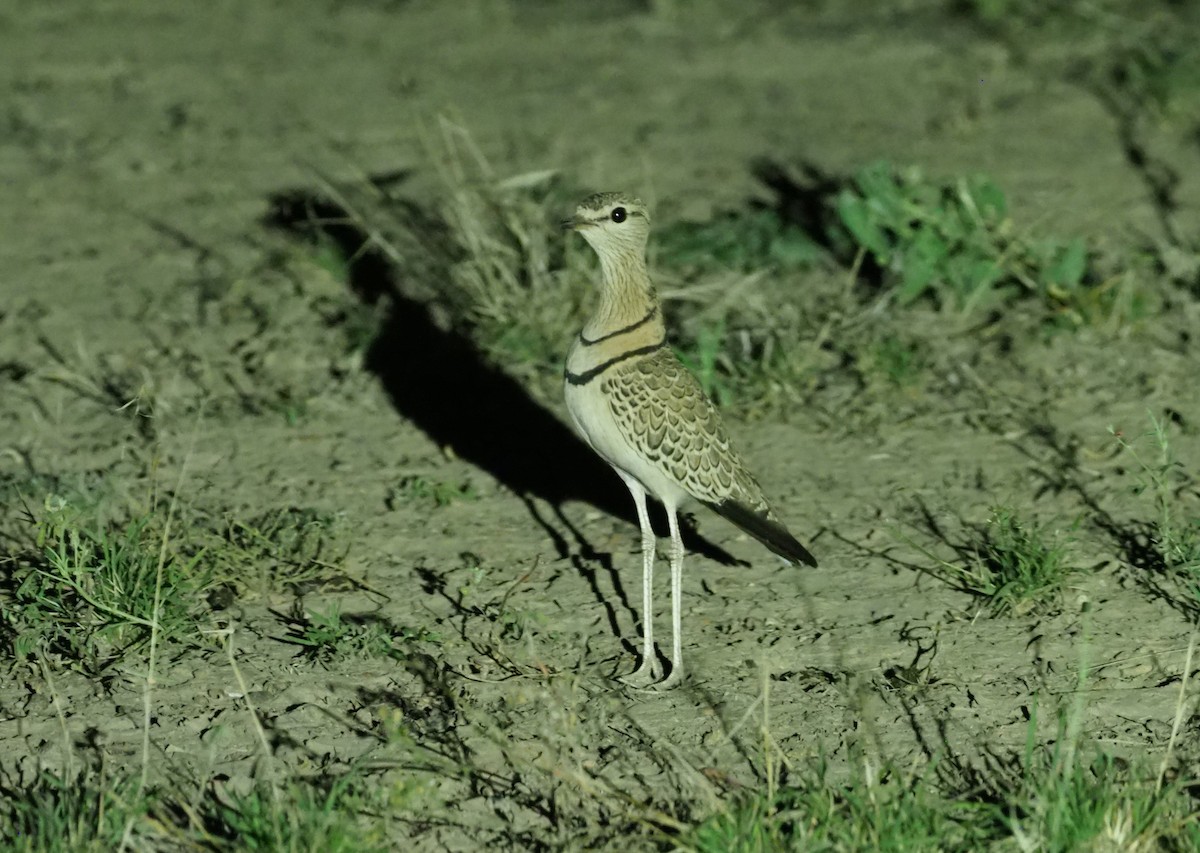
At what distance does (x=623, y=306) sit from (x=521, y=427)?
1.33 meters

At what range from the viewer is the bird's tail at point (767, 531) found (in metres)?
3.91

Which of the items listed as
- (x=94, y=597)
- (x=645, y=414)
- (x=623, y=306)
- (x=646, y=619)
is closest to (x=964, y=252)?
(x=623, y=306)

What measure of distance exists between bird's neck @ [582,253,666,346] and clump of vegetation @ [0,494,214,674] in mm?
1198

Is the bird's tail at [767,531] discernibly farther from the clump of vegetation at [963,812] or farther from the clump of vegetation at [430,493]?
the clump of vegetation at [430,493]

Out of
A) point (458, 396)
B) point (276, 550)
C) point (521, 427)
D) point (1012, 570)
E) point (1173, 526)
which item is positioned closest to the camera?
point (1012, 570)

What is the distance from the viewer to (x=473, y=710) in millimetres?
3777

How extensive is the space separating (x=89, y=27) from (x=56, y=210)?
237 centimetres

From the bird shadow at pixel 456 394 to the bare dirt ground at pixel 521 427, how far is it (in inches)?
0.8

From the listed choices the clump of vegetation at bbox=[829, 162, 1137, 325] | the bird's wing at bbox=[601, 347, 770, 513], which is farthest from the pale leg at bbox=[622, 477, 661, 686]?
the clump of vegetation at bbox=[829, 162, 1137, 325]

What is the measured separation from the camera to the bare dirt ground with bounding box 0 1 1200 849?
3729mm

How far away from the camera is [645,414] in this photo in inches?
154

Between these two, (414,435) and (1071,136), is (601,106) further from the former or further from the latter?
(414,435)

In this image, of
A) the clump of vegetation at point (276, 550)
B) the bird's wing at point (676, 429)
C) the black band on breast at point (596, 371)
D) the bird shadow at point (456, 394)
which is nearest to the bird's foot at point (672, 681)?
the bird shadow at point (456, 394)

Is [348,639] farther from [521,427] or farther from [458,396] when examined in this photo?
[458,396]
